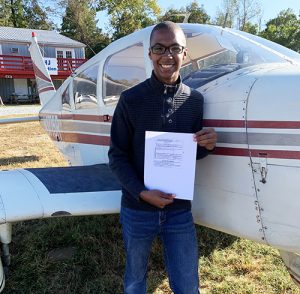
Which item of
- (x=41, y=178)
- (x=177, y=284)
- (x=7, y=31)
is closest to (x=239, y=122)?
(x=177, y=284)

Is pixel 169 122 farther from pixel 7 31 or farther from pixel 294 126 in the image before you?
pixel 7 31

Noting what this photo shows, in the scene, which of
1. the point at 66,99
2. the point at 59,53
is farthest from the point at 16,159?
the point at 59,53

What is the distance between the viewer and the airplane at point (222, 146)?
84.4 inches

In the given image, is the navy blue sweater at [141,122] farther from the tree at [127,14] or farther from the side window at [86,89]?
the tree at [127,14]

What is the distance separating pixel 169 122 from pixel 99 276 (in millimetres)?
1890

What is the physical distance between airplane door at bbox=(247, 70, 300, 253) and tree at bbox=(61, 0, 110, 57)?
1898 inches

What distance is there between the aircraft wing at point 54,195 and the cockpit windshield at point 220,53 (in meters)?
1.12

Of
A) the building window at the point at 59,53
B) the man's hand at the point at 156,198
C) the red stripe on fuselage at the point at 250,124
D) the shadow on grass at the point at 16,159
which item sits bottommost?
the shadow on grass at the point at 16,159

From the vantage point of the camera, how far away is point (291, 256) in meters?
2.64

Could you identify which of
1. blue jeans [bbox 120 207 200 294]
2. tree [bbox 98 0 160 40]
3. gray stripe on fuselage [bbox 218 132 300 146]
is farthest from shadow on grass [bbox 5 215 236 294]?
tree [bbox 98 0 160 40]

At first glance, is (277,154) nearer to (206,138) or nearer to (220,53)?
(206,138)

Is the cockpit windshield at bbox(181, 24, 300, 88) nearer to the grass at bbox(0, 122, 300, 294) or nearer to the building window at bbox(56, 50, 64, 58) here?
the grass at bbox(0, 122, 300, 294)

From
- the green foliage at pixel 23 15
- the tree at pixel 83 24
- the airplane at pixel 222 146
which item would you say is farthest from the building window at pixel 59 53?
the airplane at pixel 222 146

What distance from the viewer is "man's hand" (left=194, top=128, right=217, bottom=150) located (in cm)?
215
